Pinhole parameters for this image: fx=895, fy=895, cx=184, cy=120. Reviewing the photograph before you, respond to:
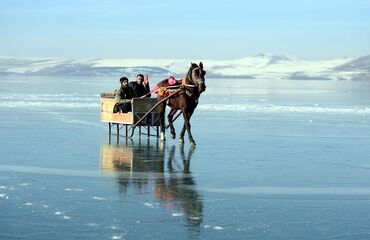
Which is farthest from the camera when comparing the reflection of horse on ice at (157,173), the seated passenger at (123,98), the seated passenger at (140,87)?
the seated passenger at (140,87)

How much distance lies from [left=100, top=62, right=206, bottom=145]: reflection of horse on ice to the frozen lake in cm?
51

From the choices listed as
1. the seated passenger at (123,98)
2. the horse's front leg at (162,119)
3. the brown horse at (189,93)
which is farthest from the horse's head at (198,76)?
the seated passenger at (123,98)

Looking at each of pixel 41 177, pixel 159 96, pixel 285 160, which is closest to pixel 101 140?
pixel 159 96

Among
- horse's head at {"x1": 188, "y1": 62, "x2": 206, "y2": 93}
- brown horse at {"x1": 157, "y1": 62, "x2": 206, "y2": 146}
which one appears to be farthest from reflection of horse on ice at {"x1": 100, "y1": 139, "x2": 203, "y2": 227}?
horse's head at {"x1": 188, "y1": 62, "x2": 206, "y2": 93}

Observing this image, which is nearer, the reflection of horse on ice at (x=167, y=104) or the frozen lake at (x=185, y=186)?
the frozen lake at (x=185, y=186)

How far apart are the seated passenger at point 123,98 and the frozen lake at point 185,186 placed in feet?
2.49

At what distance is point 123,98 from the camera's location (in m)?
21.9

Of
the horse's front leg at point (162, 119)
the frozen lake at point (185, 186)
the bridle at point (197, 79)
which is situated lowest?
the frozen lake at point (185, 186)

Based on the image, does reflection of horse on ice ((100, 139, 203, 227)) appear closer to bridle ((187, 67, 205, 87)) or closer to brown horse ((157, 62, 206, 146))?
brown horse ((157, 62, 206, 146))

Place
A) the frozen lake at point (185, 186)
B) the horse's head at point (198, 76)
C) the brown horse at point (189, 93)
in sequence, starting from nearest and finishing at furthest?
the frozen lake at point (185, 186) < the horse's head at point (198, 76) < the brown horse at point (189, 93)

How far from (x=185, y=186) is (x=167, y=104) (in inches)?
335

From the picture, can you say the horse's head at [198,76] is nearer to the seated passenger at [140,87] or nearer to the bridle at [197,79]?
the bridle at [197,79]

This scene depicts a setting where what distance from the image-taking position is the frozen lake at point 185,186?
941 cm

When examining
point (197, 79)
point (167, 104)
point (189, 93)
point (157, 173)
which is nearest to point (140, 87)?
point (167, 104)
